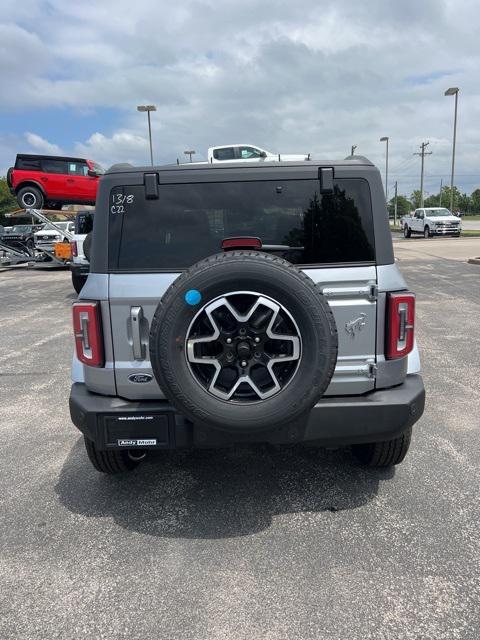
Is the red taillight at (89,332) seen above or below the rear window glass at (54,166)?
below

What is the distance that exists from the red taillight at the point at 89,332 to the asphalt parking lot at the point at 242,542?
0.96 meters

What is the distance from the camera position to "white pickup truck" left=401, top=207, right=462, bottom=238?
30.5 metres

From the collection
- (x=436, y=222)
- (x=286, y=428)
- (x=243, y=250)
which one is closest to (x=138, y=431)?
(x=286, y=428)

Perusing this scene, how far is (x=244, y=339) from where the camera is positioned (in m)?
2.52

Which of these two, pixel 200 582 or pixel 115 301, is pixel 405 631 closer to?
pixel 200 582

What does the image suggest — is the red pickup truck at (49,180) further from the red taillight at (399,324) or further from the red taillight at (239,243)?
the red taillight at (399,324)

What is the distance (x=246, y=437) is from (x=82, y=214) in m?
11.8

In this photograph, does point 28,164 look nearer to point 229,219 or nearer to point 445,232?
point 229,219

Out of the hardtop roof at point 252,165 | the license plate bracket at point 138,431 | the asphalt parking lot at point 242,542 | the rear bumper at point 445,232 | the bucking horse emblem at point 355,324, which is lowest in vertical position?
the asphalt parking lot at point 242,542

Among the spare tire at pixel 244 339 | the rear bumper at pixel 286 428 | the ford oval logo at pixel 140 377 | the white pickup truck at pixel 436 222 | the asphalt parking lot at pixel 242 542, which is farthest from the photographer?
the white pickup truck at pixel 436 222

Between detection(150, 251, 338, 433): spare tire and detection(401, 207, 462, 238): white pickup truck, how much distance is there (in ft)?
101

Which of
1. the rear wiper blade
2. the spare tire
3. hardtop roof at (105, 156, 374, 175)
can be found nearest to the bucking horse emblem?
the spare tire

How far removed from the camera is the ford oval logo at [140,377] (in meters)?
2.84

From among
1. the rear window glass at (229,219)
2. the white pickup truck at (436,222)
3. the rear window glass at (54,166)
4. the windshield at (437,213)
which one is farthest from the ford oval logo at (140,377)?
the windshield at (437,213)
